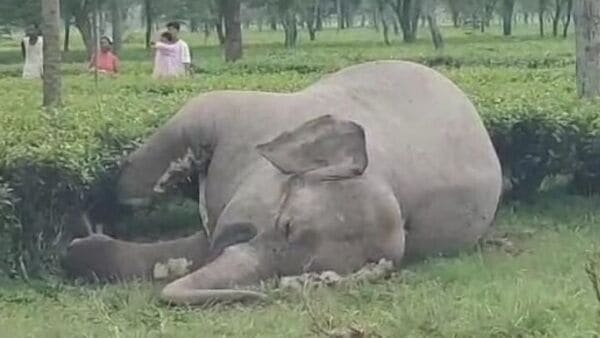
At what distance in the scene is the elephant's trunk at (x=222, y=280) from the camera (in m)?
6.19

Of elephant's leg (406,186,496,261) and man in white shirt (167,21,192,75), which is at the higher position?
man in white shirt (167,21,192,75)

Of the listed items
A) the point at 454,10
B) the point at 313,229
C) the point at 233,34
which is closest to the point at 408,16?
the point at 454,10

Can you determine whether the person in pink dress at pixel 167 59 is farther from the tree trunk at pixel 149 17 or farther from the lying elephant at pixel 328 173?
the tree trunk at pixel 149 17

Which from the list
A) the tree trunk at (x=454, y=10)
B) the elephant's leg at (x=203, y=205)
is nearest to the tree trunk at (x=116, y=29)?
Result: the tree trunk at (x=454, y=10)

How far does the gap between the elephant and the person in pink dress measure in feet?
38.5

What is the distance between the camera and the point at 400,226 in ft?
22.3

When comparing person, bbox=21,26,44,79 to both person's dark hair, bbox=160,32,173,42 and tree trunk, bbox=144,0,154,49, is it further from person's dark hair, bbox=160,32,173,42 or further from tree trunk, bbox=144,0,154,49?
tree trunk, bbox=144,0,154,49

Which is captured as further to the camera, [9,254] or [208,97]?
[208,97]

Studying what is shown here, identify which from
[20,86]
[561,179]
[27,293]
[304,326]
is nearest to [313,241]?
[304,326]

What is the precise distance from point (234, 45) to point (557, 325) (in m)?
26.7

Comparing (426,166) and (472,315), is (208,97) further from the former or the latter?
(472,315)

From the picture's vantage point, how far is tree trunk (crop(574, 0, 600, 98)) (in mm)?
10359

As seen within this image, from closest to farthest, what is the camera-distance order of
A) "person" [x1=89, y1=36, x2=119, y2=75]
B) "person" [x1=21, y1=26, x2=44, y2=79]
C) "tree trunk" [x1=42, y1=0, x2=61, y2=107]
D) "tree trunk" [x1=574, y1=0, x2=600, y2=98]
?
"tree trunk" [x1=574, y1=0, x2=600, y2=98] < "tree trunk" [x1=42, y1=0, x2=61, y2=107] < "person" [x1=89, y1=36, x2=119, y2=75] < "person" [x1=21, y1=26, x2=44, y2=79]

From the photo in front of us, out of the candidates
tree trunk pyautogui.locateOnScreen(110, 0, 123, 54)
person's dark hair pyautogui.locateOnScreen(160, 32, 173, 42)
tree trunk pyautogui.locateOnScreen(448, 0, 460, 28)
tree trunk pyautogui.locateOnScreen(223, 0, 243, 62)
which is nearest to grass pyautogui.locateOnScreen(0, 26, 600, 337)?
person's dark hair pyautogui.locateOnScreen(160, 32, 173, 42)
